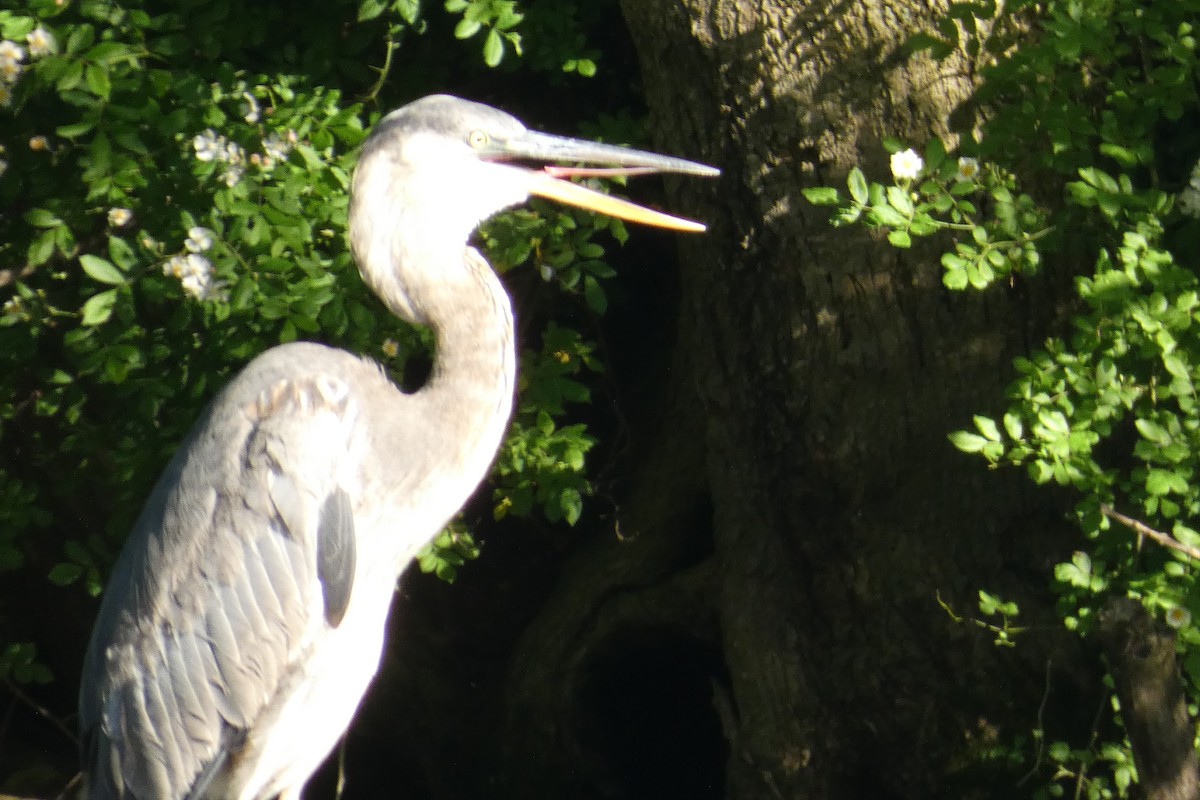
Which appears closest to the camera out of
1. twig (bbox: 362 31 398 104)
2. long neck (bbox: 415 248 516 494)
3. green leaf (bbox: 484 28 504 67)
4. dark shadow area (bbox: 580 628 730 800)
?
long neck (bbox: 415 248 516 494)

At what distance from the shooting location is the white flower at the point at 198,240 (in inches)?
103

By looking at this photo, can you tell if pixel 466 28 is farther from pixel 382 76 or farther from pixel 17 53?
pixel 17 53

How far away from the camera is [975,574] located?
268 cm

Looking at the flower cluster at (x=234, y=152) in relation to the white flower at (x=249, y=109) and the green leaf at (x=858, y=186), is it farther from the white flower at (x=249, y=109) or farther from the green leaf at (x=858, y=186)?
the green leaf at (x=858, y=186)

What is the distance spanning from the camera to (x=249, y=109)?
2783 millimetres

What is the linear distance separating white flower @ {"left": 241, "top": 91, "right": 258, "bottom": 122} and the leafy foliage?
1.24 meters

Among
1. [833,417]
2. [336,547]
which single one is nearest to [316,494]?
[336,547]

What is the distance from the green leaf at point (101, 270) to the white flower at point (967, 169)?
164 centimetres

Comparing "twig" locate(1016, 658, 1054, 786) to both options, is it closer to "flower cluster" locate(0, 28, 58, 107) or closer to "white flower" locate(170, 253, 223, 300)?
"white flower" locate(170, 253, 223, 300)

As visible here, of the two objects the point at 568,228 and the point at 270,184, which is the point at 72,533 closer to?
the point at 270,184

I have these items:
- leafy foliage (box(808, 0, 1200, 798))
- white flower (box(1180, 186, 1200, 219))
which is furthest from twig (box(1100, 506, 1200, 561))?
white flower (box(1180, 186, 1200, 219))

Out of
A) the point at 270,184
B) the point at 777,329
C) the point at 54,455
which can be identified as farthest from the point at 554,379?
the point at 54,455

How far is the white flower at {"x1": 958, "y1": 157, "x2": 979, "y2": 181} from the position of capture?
90.2 inches

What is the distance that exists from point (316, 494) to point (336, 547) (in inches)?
3.9
